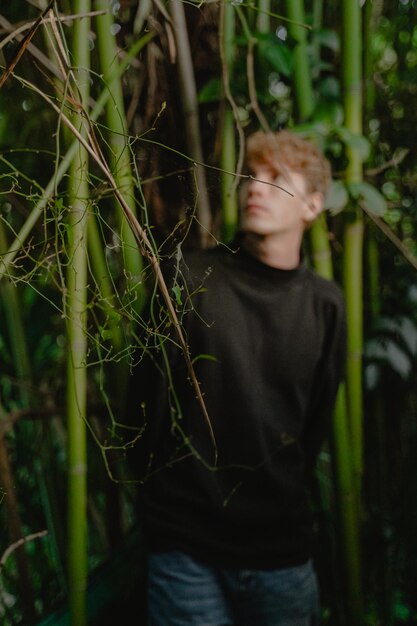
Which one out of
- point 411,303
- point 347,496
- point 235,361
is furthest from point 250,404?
point 411,303

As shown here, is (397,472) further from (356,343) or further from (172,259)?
(172,259)

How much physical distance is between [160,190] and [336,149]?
39 cm

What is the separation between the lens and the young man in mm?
846

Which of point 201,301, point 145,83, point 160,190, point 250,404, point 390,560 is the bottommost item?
point 390,560

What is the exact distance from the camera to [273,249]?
0.94 metres

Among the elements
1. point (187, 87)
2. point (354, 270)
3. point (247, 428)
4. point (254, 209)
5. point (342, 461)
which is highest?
point (187, 87)

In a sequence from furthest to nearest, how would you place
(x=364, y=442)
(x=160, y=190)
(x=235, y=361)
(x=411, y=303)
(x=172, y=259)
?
(x=364, y=442), (x=411, y=303), (x=235, y=361), (x=160, y=190), (x=172, y=259)

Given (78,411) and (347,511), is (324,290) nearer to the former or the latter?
(347,511)

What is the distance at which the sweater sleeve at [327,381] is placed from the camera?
0.99 meters

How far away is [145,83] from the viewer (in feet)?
3.14

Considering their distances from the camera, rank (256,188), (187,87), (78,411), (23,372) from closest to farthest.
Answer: (78,411) < (256,188) < (187,87) < (23,372)

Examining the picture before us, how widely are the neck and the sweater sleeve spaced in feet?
0.38

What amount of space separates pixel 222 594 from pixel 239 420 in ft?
0.91

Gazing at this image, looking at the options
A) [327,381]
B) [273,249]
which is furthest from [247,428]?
[273,249]
